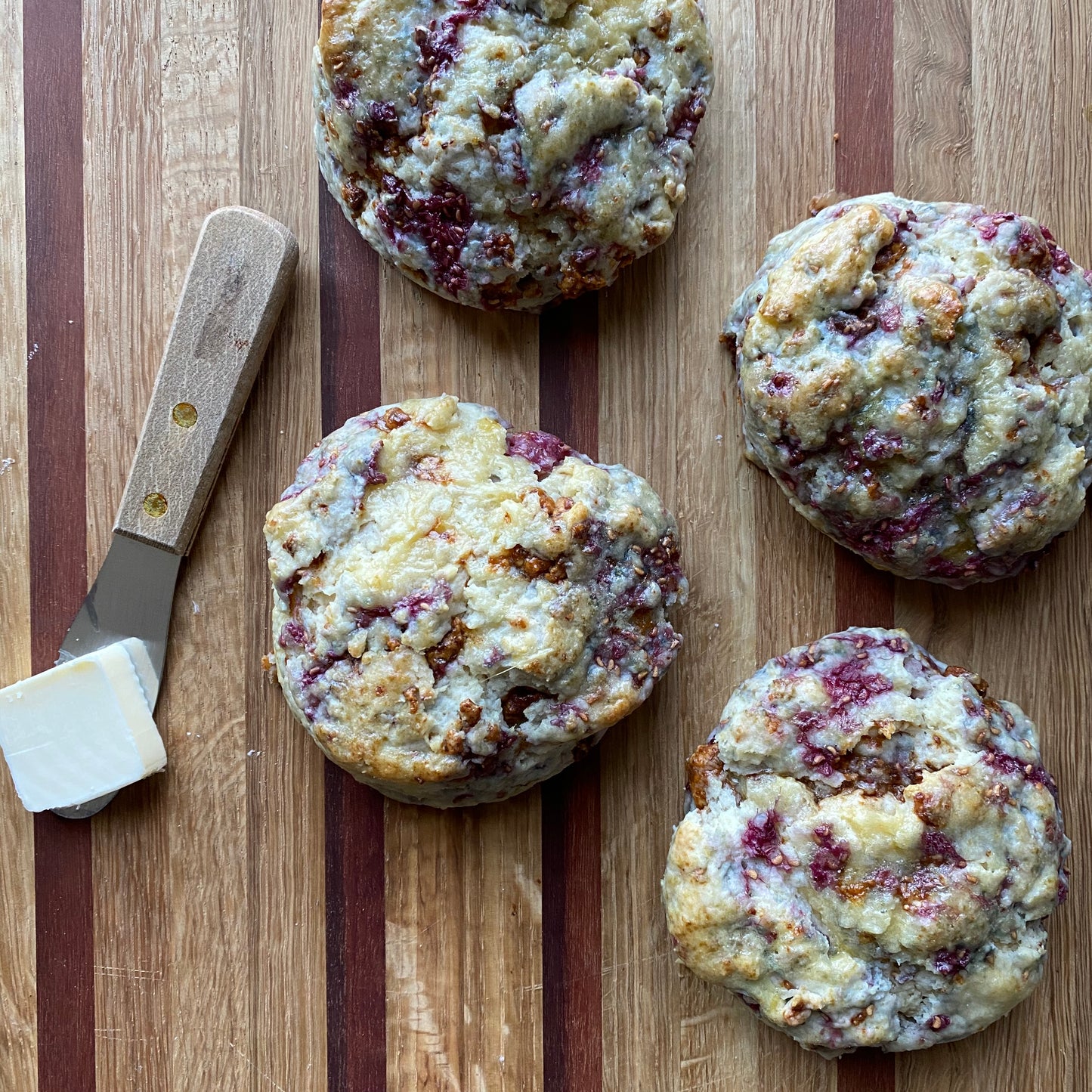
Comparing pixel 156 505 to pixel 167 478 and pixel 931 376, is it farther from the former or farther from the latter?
pixel 931 376

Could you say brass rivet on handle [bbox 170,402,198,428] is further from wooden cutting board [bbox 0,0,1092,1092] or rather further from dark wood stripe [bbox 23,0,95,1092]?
dark wood stripe [bbox 23,0,95,1092]

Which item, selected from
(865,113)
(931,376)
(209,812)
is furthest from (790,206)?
(209,812)

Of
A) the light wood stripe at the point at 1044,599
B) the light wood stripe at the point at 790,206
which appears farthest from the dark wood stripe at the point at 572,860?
the light wood stripe at the point at 1044,599

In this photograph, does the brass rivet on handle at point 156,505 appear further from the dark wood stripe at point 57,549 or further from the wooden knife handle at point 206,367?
the dark wood stripe at point 57,549

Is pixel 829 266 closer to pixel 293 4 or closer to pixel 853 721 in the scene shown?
pixel 853 721

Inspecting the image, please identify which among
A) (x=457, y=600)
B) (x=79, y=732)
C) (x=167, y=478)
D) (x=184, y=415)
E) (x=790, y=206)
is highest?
(x=790, y=206)

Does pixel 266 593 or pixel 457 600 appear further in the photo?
pixel 266 593

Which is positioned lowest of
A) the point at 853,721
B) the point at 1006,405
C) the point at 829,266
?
the point at 853,721

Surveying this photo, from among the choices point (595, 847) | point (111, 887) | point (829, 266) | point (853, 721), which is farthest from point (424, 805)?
point (829, 266)
